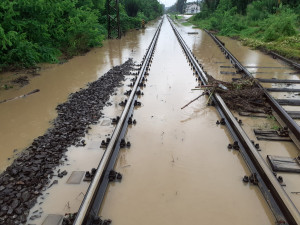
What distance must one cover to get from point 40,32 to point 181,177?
9.78 m

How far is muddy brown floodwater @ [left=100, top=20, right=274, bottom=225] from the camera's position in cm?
305

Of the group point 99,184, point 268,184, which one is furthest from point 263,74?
point 99,184

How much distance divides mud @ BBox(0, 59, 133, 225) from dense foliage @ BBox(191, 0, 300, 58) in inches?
392

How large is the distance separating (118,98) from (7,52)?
18.8 feet

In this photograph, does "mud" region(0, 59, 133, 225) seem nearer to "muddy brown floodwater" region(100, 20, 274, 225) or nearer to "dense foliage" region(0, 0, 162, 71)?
"muddy brown floodwater" region(100, 20, 274, 225)

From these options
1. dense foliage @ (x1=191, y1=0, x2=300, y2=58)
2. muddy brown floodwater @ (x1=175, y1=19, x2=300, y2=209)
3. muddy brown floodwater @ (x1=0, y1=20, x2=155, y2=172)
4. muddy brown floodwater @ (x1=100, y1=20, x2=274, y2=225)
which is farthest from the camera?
dense foliage @ (x1=191, y1=0, x2=300, y2=58)

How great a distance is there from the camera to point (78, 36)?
44.7 feet

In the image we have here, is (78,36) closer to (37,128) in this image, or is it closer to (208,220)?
(37,128)

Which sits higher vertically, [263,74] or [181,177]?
[263,74]

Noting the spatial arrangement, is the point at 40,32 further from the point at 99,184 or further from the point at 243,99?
the point at 99,184

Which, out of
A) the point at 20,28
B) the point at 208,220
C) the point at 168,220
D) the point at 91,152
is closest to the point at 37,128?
the point at 91,152

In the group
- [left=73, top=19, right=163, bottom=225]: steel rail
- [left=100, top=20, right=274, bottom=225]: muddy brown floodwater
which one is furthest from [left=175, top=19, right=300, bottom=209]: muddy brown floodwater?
[left=73, top=19, right=163, bottom=225]: steel rail

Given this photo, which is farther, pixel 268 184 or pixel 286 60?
pixel 286 60

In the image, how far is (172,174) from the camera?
374 cm
